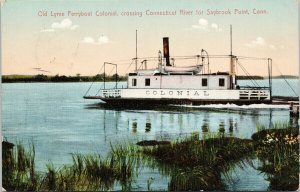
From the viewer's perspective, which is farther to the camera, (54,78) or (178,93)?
(178,93)

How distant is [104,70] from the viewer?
2625 mm

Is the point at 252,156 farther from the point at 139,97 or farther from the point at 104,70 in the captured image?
the point at 104,70

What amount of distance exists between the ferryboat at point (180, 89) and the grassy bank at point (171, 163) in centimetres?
21

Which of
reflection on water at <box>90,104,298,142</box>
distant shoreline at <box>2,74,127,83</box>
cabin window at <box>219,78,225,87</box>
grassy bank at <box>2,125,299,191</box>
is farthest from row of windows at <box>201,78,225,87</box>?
distant shoreline at <box>2,74,127,83</box>

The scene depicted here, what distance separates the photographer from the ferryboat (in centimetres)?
265

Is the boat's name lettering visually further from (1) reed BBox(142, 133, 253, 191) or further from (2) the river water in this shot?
(1) reed BBox(142, 133, 253, 191)

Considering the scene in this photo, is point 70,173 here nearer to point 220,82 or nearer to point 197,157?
point 197,157

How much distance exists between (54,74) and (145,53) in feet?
1.47

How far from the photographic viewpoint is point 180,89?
2.69m

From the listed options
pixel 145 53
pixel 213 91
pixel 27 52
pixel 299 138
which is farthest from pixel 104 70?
pixel 299 138

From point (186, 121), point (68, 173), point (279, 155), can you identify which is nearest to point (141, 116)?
point (186, 121)

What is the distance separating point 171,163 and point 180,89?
379mm

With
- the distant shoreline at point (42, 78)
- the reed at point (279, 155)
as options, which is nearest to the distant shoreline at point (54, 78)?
the distant shoreline at point (42, 78)

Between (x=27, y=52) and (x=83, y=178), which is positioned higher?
(x=27, y=52)
